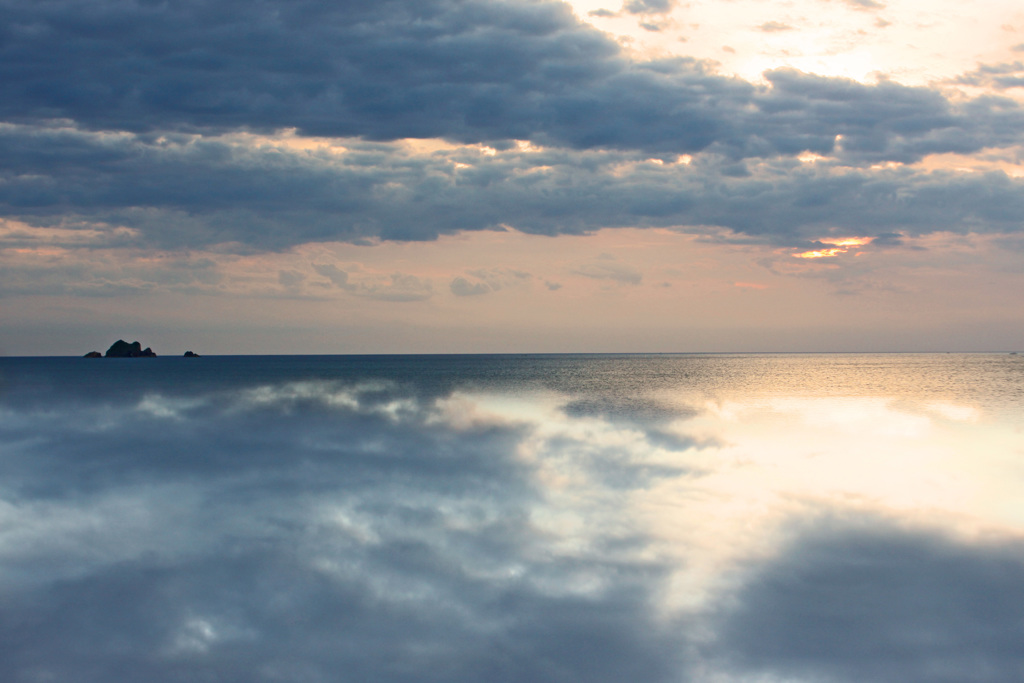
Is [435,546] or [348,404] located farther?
[348,404]

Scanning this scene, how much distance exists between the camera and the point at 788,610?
392 inches

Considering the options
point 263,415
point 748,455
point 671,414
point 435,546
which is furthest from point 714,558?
point 263,415

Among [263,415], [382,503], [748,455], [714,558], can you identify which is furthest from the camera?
[263,415]

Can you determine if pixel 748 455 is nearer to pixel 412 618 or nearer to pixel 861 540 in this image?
pixel 861 540

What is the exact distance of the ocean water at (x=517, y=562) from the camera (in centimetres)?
861

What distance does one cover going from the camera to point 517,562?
12.2m

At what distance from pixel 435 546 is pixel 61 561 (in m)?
6.73

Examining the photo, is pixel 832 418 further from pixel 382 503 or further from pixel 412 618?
pixel 412 618

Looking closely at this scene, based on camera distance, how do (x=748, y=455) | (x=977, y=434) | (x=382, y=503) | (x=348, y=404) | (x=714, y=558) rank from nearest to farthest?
1. (x=714, y=558)
2. (x=382, y=503)
3. (x=748, y=455)
4. (x=977, y=434)
5. (x=348, y=404)

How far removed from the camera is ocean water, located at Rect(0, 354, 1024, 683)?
8.61m

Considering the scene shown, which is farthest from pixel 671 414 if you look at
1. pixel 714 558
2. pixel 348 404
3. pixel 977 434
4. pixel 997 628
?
pixel 997 628

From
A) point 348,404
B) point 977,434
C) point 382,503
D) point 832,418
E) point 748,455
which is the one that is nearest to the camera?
point 382,503

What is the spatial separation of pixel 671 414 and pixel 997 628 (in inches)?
1285

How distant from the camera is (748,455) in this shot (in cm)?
2538
